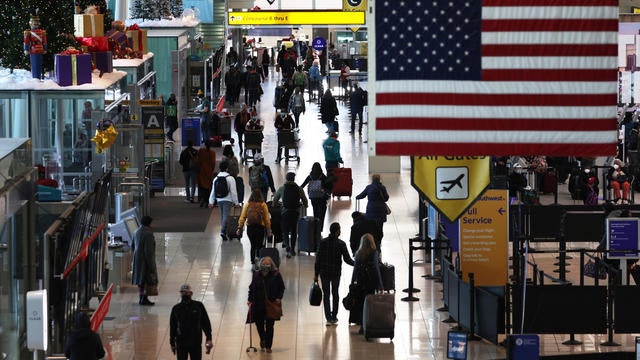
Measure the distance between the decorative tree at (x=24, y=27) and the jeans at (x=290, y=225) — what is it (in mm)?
4338

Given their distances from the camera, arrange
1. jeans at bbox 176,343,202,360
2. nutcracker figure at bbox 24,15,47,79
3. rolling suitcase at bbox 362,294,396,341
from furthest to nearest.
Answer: nutcracker figure at bbox 24,15,47,79, rolling suitcase at bbox 362,294,396,341, jeans at bbox 176,343,202,360

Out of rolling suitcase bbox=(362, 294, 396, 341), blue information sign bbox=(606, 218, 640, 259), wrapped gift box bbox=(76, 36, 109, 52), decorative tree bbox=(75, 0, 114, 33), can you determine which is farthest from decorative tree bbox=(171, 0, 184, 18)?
rolling suitcase bbox=(362, 294, 396, 341)

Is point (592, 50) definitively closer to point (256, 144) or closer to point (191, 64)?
point (256, 144)

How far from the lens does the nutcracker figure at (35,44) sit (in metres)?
21.5

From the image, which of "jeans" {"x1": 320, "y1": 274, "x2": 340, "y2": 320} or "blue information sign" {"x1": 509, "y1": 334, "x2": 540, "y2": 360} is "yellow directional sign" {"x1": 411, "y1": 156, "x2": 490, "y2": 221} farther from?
"jeans" {"x1": 320, "y1": 274, "x2": 340, "y2": 320}

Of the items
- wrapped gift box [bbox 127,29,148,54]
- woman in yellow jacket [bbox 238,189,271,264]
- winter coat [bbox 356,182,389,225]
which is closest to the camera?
woman in yellow jacket [bbox 238,189,271,264]

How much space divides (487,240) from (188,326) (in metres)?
5.29

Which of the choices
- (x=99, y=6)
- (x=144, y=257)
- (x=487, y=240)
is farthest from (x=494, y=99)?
(x=99, y=6)

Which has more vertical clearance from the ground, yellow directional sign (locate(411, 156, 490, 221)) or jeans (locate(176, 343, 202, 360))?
yellow directional sign (locate(411, 156, 490, 221))

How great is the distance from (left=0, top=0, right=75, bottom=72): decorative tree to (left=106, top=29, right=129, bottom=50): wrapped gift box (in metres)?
5.44

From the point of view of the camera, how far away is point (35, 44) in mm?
21656

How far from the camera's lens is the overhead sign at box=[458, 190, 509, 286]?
2022 cm

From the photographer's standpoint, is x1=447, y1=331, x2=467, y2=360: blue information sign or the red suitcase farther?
the red suitcase

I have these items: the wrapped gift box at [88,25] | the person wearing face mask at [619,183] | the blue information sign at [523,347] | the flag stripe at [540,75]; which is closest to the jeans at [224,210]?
the wrapped gift box at [88,25]
